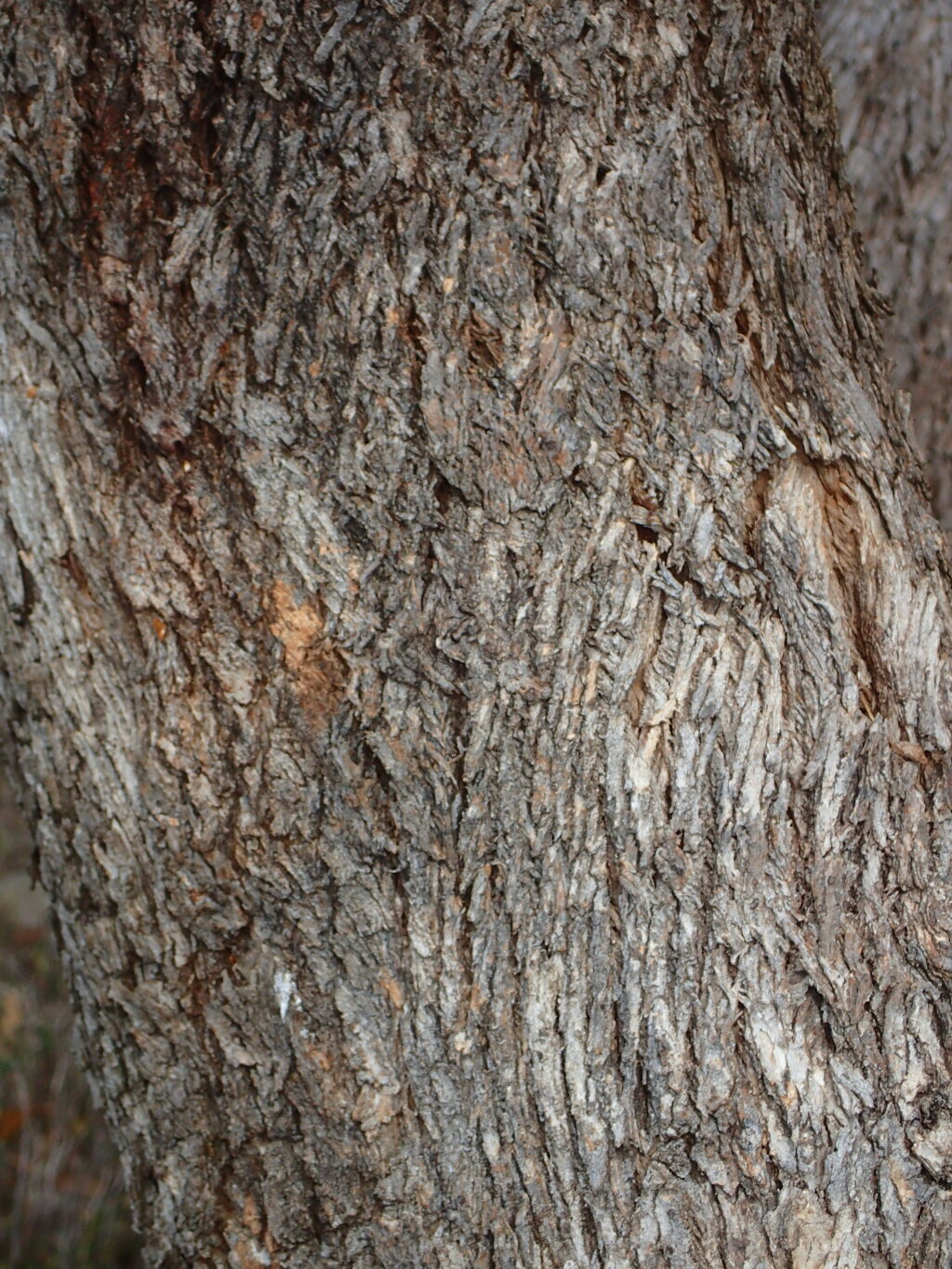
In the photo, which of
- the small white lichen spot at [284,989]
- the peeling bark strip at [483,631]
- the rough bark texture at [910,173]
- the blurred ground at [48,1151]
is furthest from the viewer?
the blurred ground at [48,1151]

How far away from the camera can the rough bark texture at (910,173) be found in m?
2.48

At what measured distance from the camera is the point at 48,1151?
348 cm

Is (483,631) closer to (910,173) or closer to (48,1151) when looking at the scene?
(910,173)

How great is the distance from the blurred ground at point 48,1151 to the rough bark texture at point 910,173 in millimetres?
3035

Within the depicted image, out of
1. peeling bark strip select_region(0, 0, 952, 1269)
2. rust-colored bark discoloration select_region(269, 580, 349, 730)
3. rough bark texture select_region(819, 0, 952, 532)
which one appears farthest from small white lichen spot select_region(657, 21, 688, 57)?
rough bark texture select_region(819, 0, 952, 532)

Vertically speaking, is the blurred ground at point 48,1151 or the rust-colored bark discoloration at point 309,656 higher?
the rust-colored bark discoloration at point 309,656

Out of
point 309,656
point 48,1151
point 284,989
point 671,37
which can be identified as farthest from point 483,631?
point 48,1151

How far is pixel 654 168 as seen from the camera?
4.43 ft

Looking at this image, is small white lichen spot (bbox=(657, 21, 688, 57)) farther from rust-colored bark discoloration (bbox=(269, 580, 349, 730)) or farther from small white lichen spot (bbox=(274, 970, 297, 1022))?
small white lichen spot (bbox=(274, 970, 297, 1022))

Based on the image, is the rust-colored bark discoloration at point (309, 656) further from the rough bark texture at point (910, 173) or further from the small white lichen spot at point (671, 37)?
the rough bark texture at point (910, 173)

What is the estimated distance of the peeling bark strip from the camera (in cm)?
132

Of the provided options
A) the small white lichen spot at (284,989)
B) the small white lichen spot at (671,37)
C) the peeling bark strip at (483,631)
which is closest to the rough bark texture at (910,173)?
the peeling bark strip at (483,631)

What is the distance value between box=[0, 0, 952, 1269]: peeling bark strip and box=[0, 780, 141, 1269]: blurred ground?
6.86 feet

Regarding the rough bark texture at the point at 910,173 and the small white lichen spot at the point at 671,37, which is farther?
the rough bark texture at the point at 910,173
